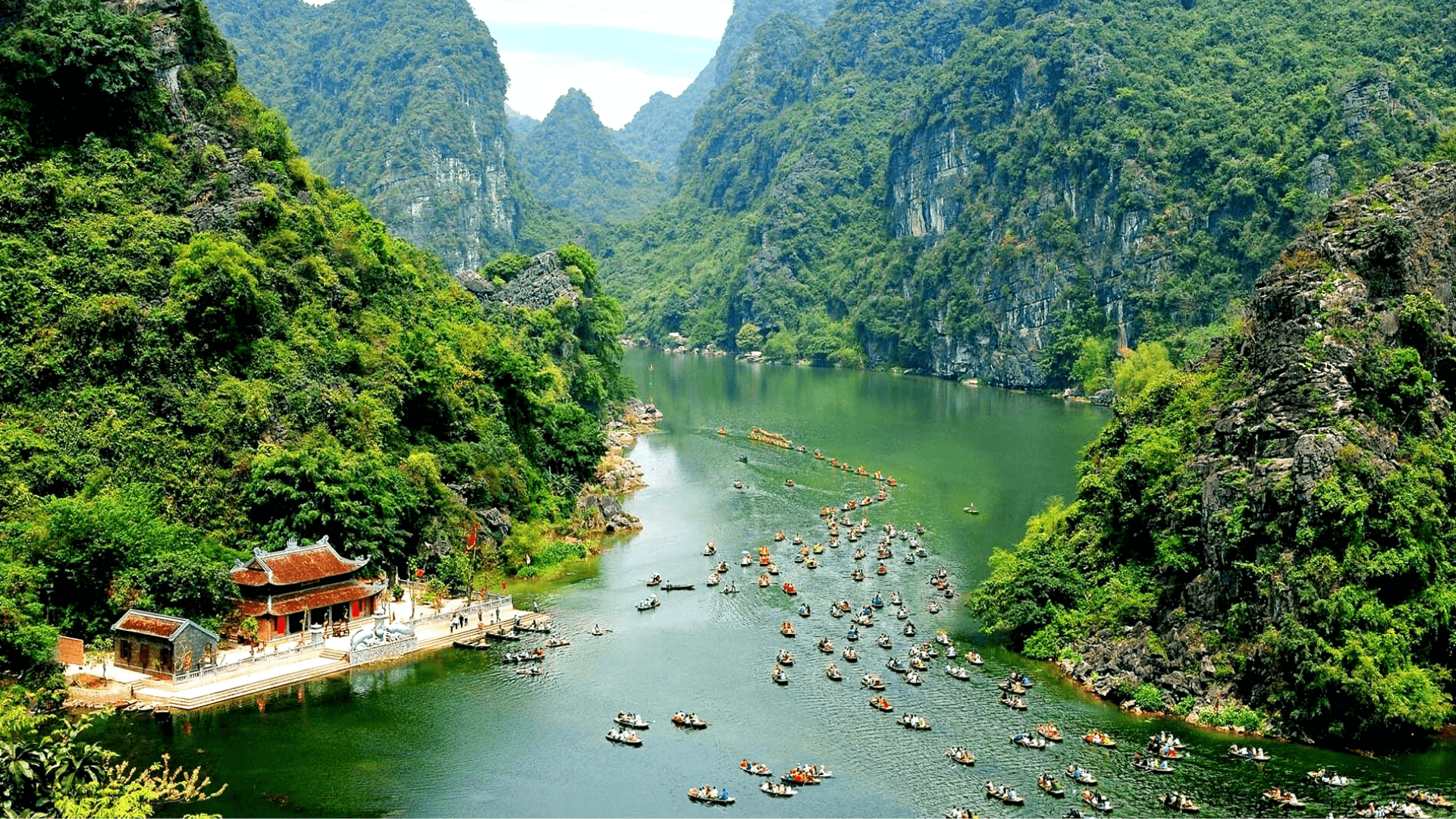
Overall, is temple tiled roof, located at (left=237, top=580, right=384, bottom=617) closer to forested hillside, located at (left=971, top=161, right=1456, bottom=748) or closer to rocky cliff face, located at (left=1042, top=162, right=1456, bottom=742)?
forested hillside, located at (left=971, top=161, right=1456, bottom=748)

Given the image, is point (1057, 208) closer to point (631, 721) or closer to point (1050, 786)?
point (631, 721)

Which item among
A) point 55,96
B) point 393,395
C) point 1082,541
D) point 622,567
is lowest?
point 622,567

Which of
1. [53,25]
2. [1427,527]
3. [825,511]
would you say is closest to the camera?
[1427,527]

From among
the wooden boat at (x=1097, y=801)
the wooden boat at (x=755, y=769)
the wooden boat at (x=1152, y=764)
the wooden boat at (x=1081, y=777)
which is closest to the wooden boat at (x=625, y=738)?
the wooden boat at (x=755, y=769)

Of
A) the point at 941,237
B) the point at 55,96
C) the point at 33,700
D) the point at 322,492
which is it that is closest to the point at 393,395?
the point at 322,492

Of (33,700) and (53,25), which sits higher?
(53,25)

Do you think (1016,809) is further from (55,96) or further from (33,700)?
(55,96)

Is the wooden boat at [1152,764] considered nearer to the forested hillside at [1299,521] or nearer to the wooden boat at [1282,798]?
the wooden boat at [1282,798]
